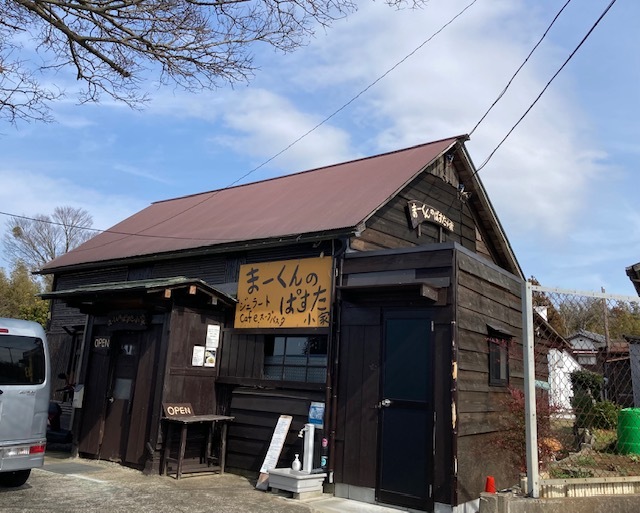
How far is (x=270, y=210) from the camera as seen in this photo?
1162 cm

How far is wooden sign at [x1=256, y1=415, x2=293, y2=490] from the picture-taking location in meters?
8.35

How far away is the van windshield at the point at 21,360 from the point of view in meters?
7.16

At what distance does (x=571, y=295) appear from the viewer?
5891mm

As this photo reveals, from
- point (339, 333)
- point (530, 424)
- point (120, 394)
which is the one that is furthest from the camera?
point (120, 394)

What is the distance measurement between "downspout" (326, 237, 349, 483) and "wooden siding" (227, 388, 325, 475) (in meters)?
0.22

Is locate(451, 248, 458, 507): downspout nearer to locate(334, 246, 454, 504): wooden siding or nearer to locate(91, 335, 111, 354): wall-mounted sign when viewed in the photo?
locate(334, 246, 454, 504): wooden siding

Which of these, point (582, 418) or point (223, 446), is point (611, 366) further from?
point (223, 446)

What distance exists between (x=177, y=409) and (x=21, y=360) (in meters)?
2.72

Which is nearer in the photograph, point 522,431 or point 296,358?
point 522,431

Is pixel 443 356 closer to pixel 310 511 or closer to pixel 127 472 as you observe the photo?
pixel 310 511

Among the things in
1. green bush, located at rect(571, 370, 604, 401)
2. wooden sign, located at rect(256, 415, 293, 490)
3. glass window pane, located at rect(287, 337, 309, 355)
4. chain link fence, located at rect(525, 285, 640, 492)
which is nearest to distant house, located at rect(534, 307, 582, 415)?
chain link fence, located at rect(525, 285, 640, 492)

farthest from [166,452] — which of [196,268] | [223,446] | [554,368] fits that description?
[554,368]

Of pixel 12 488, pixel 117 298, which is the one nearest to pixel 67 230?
pixel 117 298

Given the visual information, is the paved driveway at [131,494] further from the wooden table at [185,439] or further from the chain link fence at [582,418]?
the chain link fence at [582,418]
